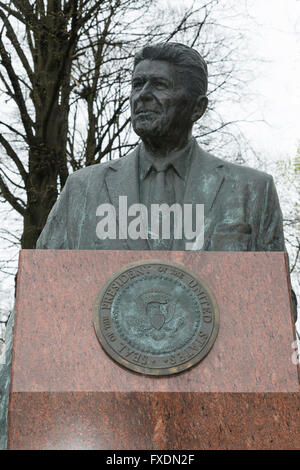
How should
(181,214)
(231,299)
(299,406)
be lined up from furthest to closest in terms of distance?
(181,214) → (231,299) → (299,406)

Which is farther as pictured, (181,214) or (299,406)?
(181,214)

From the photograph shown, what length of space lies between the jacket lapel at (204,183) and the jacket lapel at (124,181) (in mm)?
314

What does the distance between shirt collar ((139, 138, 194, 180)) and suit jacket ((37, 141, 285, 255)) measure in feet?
0.15

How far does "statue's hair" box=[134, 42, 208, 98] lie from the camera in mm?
4820

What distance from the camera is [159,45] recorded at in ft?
16.0

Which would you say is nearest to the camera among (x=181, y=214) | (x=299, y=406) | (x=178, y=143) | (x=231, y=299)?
(x=299, y=406)

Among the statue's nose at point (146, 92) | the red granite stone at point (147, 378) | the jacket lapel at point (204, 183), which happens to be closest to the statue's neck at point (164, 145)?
the jacket lapel at point (204, 183)

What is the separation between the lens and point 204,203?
461 centimetres

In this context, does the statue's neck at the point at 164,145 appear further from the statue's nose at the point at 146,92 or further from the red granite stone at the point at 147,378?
the red granite stone at the point at 147,378

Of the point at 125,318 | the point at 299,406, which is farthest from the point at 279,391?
the point at 125,318

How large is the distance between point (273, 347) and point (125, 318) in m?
0.76

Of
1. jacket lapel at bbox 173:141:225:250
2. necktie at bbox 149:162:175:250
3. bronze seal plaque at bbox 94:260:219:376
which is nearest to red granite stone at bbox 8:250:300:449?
bronze seal plaque at bbox 94:260:219:376

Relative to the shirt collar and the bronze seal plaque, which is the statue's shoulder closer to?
the shirt collar

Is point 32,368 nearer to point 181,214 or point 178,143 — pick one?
point 181,214
